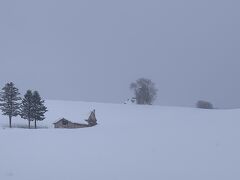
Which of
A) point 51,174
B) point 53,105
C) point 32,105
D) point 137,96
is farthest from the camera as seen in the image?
point 137,96

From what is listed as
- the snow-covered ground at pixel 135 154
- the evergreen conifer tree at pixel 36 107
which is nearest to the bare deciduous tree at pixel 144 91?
the evergreen conifer tree at pixel 36 107

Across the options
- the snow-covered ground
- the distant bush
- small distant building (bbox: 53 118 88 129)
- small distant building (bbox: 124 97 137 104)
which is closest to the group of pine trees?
small distant building (bbox: 53 118 88 129)

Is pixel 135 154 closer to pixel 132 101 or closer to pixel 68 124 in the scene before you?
pixel 68 124

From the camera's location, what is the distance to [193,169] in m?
19.5

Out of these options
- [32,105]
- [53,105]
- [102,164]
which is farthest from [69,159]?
[53,105]

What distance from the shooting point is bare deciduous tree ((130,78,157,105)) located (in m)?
106

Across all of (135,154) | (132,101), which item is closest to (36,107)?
(135,154)

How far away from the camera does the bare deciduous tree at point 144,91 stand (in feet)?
349

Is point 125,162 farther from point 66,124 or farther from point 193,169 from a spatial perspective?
point 66,124

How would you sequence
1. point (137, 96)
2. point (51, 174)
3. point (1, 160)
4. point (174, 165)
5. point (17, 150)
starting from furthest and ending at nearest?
point (137, 96) < point (17, 150) < point (1, 160) < point (174, 165) < point (51, 174)

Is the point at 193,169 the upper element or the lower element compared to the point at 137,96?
lower

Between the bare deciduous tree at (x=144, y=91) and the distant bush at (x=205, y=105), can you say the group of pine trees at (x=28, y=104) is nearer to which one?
the bare deciduous tree at (x=144, y=91)

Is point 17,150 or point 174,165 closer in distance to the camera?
point 174,165

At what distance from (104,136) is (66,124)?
123ft
